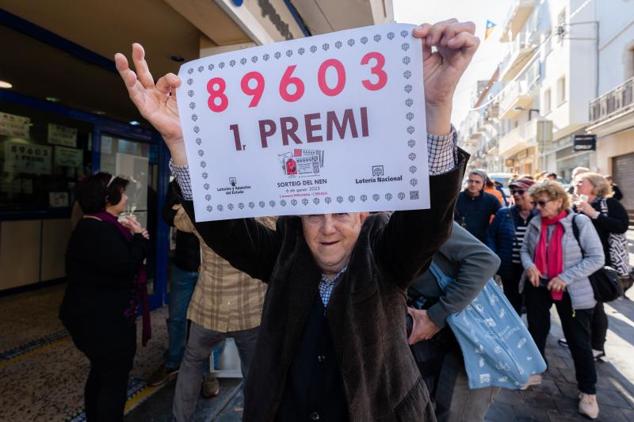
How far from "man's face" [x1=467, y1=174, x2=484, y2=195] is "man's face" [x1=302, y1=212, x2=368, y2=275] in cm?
364

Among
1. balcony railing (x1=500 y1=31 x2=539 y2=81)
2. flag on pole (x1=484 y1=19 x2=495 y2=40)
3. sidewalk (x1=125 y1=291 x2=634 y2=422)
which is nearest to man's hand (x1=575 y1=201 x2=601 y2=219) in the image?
sidewalk (x1=125 y1=291 x2=634 y2=422)

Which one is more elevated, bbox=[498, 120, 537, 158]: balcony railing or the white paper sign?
bbox=[498, 120, 537, 158]: balcony railing

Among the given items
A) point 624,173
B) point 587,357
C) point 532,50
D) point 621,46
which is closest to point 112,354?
point 587,357

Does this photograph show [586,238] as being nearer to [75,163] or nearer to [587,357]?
[587,357]

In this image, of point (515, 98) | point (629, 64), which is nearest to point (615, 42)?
point (629, 64)

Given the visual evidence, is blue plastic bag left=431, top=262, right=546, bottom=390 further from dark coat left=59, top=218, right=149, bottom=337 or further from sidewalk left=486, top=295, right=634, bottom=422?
dark coat left=59, top=218, right=149, bottom=337

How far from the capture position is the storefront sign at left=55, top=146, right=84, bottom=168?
6397 millimetres

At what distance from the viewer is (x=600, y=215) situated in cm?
401

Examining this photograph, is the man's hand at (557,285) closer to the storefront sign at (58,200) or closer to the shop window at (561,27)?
the storefront sign at (58,200)

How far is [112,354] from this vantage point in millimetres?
2395

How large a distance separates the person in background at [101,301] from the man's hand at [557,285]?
312cm

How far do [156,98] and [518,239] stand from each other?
3990 mm

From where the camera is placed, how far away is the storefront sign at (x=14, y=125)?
18.6 feet

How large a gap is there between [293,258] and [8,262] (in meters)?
6.16
